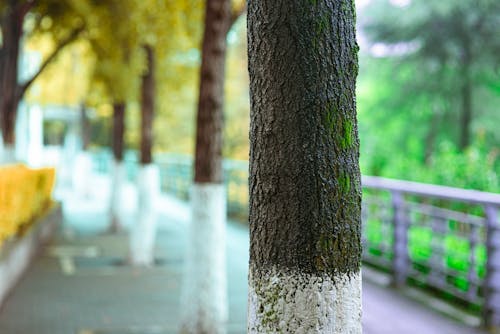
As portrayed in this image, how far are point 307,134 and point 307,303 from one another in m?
0.57

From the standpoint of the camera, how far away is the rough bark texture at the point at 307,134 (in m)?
2.47

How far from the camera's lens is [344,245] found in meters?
2.55

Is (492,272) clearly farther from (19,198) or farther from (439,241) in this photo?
(19,198)

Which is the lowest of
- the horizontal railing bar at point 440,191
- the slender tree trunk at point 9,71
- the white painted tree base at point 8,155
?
the horizontal railing bar at point 440,191

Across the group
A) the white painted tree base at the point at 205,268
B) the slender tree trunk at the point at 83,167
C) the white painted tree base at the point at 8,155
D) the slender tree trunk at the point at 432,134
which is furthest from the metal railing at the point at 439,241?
the slender tree trunk at the point at 83,167

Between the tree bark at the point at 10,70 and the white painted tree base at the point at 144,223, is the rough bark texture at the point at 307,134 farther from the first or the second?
the tree bark at the point at 10,70

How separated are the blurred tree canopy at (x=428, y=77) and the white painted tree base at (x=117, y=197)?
A: 6.42m

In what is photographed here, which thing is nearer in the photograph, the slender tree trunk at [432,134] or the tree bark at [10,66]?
the tree bark at [10,66]

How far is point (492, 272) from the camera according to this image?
23.1 feet

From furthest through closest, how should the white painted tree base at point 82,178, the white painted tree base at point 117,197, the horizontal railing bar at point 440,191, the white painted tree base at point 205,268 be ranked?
the white painted tree base at point 82,178
the white painted tree base at point 117,197
the horizontal railing bar at point 440,191
the white painted tree base at point 205,268

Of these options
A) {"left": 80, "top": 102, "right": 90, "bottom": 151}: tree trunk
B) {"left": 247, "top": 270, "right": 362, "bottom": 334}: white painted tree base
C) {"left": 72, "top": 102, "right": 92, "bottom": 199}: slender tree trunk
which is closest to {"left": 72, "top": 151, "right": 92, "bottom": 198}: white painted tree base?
{"left": 72, "top": 102, "right": 92, "bottom": 199}: slender tree trunk

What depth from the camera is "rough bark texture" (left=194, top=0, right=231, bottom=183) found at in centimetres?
718

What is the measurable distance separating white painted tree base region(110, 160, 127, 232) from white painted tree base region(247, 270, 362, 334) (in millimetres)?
13168

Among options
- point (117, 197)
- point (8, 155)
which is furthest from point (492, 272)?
point (8, 155)
